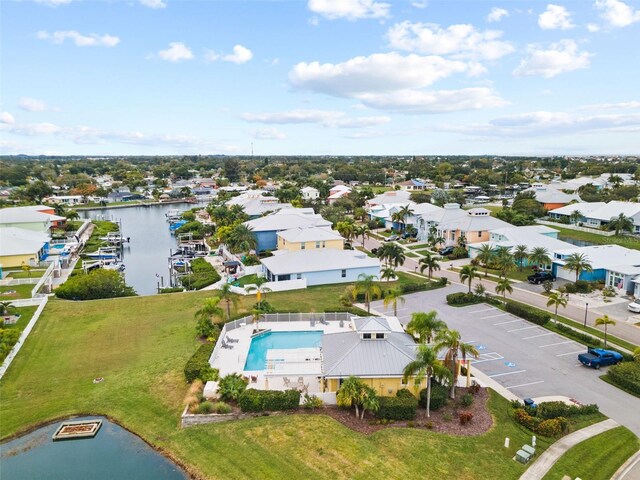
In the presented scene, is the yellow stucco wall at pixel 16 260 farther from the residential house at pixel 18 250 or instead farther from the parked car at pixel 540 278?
the parked car at pixel 540 278

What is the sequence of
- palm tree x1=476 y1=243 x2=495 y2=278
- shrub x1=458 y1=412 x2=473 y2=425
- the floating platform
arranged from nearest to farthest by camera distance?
shrub x1=458 y1=412 x2=473 y2=425, the floating platform, palm tree x1=476 y1=243 x2=495 y2=278

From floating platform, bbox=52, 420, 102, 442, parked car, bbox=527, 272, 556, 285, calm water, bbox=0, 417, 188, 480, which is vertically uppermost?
parked car, bbox=527, 272, 556, 285

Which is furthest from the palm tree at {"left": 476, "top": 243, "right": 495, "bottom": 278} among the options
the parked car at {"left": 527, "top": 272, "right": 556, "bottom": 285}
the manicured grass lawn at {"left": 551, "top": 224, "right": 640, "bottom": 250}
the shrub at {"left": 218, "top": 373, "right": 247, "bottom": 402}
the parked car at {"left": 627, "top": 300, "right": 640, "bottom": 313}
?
the shrub at {"left": 218, "top": 373, "right": 247, "bottom": 402}

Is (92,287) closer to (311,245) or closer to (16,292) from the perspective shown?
(16,292)

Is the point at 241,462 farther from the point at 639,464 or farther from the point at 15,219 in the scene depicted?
the point at 15,219

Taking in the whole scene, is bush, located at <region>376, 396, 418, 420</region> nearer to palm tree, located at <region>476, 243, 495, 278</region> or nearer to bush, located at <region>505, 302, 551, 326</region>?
bush, located at <region>505, 302, 551, 326</region>

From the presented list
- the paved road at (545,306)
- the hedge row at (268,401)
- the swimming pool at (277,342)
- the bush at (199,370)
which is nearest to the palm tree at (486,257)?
the paved road at (545,306)

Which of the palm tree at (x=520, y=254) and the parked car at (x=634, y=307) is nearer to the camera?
the parked car at (x=634, y=307)
